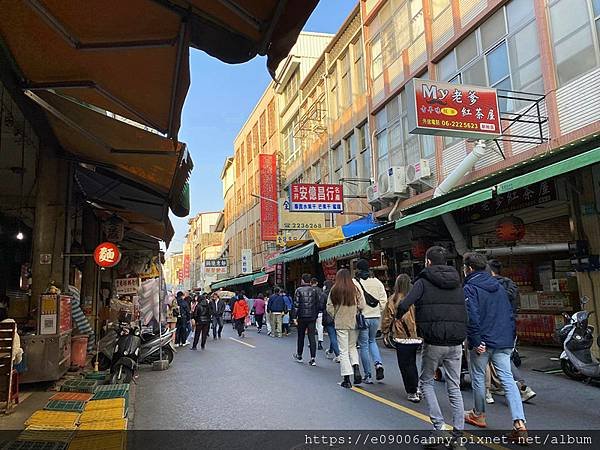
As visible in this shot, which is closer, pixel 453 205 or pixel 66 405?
pixel 66 405

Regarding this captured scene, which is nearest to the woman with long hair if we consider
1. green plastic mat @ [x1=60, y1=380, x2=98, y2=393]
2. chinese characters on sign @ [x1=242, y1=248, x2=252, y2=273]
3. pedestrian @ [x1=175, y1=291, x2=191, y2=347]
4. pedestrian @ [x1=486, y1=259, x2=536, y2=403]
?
pedestrian @ [x1=486, y1=259, x2=536, y2=403]

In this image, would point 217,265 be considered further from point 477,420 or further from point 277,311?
point 477,420

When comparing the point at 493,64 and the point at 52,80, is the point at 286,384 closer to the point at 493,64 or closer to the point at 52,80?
the point at 52,80

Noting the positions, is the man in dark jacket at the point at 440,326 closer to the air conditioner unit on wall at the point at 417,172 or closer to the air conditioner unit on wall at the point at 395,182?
the air conditioner unit on wall at the point at 417,172

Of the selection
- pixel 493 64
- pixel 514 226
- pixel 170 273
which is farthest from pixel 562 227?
pixel 170 273

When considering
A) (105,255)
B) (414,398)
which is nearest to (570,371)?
(414,398)

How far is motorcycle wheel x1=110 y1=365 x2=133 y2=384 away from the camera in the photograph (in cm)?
815

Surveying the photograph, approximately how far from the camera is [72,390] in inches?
274

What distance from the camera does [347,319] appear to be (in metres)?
7.46

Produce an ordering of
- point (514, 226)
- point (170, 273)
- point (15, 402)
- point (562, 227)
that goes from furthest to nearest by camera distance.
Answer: point (170, 273) < point (562, 227) < point (514, 226) < point (15, 402)

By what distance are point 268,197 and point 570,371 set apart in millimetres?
27386

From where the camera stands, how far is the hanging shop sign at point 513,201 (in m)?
10.5

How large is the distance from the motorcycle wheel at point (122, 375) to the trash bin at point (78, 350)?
1733 mm

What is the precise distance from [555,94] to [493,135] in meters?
1.64
